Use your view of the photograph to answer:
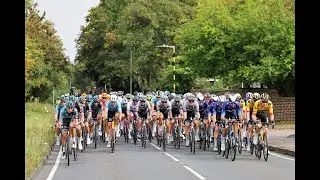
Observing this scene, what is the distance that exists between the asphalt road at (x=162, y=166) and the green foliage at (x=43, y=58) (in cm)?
2855

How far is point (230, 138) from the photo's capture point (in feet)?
60.3

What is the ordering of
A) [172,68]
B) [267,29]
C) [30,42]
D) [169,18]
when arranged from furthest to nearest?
[169,18] < [172,68] < [30,42] < [267,29]

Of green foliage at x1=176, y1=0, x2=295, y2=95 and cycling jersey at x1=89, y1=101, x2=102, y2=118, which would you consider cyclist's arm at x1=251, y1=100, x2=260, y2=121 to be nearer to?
cycling jersey at x1=89, y1=101, x2=102, y2=118

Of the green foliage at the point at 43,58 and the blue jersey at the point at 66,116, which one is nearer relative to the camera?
the blue jersey at the point at 66,116

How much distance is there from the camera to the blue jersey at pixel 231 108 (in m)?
18.8

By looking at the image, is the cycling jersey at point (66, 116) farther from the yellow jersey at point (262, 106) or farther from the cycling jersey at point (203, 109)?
the cycling jersey at point (203, 109)

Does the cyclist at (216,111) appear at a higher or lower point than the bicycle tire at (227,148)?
higher

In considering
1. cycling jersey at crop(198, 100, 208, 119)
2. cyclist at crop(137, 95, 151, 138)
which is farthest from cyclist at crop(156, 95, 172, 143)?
cycling jersey at crop(198, 100, 208, 119)

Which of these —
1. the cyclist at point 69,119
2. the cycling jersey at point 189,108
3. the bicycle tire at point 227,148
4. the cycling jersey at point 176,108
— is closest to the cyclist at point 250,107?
the bicycle tire at point 227,148

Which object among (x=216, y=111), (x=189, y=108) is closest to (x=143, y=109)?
(x=189, y=108)
